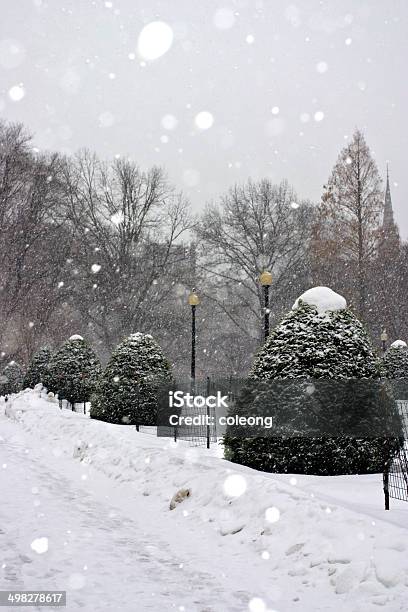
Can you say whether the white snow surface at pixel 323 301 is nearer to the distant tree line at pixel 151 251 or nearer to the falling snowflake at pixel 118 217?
the distant tree line at pixel 151 251

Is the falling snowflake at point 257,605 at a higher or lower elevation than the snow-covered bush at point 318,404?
lower

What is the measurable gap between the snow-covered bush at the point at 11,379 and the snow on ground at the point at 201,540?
21.9 m

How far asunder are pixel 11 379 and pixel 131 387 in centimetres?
1683

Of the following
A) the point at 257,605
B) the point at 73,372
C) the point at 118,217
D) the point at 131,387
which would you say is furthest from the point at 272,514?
the point at 118,217

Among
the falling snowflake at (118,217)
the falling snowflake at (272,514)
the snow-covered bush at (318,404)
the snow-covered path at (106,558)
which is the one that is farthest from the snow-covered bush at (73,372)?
the falling snowflake at (272,514)

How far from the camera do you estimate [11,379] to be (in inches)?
1264

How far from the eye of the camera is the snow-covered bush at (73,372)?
79.7 ft

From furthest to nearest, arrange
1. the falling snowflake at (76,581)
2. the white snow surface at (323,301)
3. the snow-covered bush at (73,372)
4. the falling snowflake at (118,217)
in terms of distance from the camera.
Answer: the falling snowflake at (118,217), the snow-covered bush at (73,372), the white snow surface at (323,301), the falling snowflake at (76,581)

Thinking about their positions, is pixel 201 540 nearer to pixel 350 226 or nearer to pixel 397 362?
pixel 397 362

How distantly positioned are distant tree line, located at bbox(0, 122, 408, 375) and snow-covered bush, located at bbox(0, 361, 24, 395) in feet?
1.55

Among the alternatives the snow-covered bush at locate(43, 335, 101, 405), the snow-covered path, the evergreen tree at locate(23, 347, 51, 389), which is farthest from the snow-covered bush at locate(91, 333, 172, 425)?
the evergreen tree at locate(23, 347, 51, 389)

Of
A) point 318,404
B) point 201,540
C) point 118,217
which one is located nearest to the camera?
point 201,540

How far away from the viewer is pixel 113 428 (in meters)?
14.1

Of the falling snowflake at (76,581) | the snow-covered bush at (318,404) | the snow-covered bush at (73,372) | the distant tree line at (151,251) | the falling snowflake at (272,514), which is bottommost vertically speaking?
the falling snowflake at (76,581)
